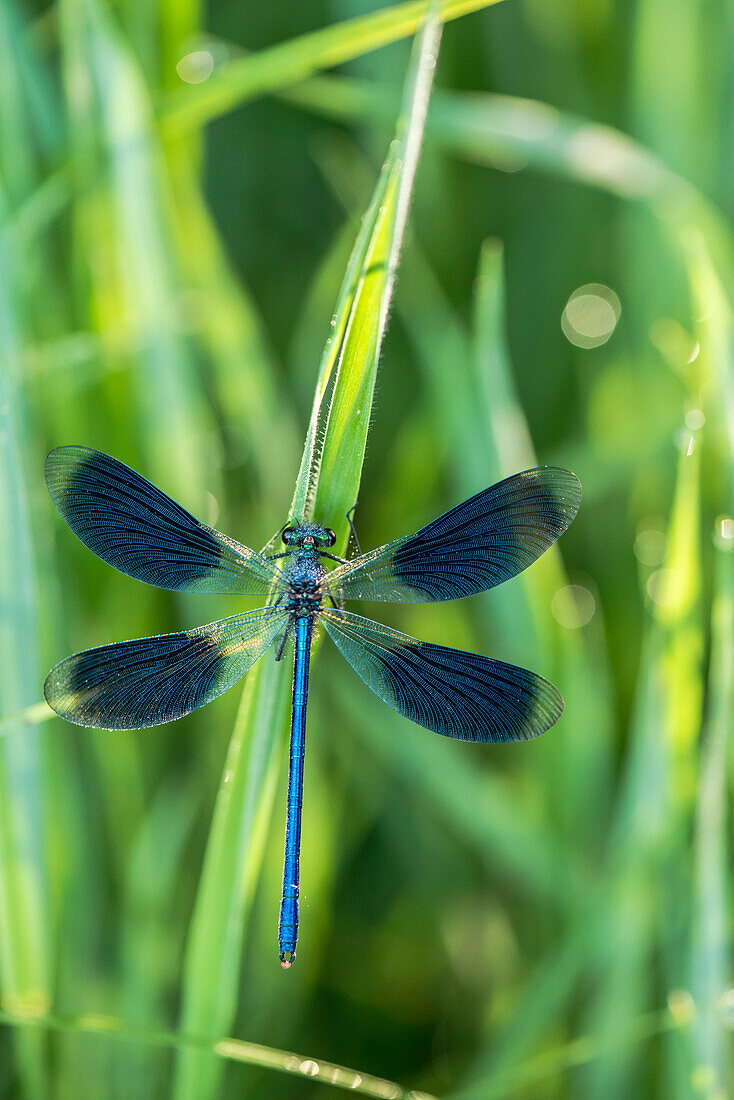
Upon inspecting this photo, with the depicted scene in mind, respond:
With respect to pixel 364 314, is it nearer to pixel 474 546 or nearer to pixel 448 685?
pixel 474 546

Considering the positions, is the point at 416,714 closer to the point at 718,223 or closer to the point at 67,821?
the point at 67,821

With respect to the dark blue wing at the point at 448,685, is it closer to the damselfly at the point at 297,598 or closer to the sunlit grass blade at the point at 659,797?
the damselfly at the point at 297,598

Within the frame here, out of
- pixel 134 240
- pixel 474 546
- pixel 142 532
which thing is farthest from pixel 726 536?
pixel 134 240

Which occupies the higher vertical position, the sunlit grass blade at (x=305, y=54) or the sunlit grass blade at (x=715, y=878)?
the sunlit grass blade at (x=305, y=54)

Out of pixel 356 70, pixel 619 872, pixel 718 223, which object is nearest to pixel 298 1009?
pixel 619 872

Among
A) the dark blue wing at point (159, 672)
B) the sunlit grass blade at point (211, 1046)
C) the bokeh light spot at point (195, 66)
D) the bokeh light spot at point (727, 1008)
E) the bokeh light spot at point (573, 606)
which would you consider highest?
the bokeh light spot at point (195, 66)

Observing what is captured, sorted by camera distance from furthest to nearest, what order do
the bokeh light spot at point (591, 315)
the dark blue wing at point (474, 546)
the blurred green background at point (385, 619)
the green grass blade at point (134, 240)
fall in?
1. the bokeh light spot at point (591, 315)
2. the green grass blade at point (134, 240)
3. the blurred green background at point (385, 619)
4. the dark blue wing at point (474, 546)

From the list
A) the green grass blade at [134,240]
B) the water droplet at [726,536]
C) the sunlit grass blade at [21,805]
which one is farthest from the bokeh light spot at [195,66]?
the water droplet at [726,536]
